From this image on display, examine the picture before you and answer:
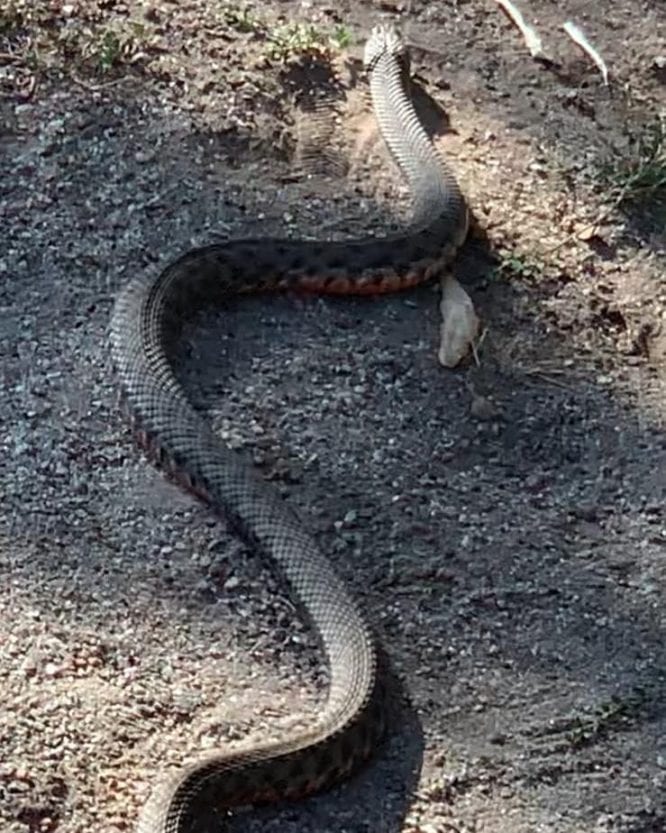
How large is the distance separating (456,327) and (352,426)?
733mm

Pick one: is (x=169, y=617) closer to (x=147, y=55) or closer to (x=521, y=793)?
(x=521, y=793)

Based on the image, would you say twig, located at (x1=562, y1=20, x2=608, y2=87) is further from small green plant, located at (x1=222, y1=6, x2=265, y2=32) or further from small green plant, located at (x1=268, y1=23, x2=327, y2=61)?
small green plant, located at (x1=222, y1=6, x2=265, y2=32)

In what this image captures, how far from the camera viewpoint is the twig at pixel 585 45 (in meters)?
9.77

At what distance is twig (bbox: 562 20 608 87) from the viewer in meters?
9.77

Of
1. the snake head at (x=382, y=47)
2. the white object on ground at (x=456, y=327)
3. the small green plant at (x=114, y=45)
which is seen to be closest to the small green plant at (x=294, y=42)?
the snake head at (x=382, y=47)

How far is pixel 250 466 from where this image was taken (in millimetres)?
7129

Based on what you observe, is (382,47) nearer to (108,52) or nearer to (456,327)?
(108,52)

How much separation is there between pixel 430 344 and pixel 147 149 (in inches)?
70.1

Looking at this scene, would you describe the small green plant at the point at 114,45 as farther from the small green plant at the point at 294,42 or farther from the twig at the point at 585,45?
the twig at the point at 585,45

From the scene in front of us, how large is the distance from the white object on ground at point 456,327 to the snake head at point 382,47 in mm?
1721

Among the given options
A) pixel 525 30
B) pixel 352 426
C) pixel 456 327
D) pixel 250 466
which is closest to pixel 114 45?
pixel 525 30

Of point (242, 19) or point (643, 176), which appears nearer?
point (643, 176)

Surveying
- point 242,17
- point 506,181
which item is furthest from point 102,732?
point 242,17

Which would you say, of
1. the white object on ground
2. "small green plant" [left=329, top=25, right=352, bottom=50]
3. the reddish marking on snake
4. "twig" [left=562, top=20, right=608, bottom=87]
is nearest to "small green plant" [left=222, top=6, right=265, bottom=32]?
"small green plant" [left=329, top=25, right=352, bottom=50]
